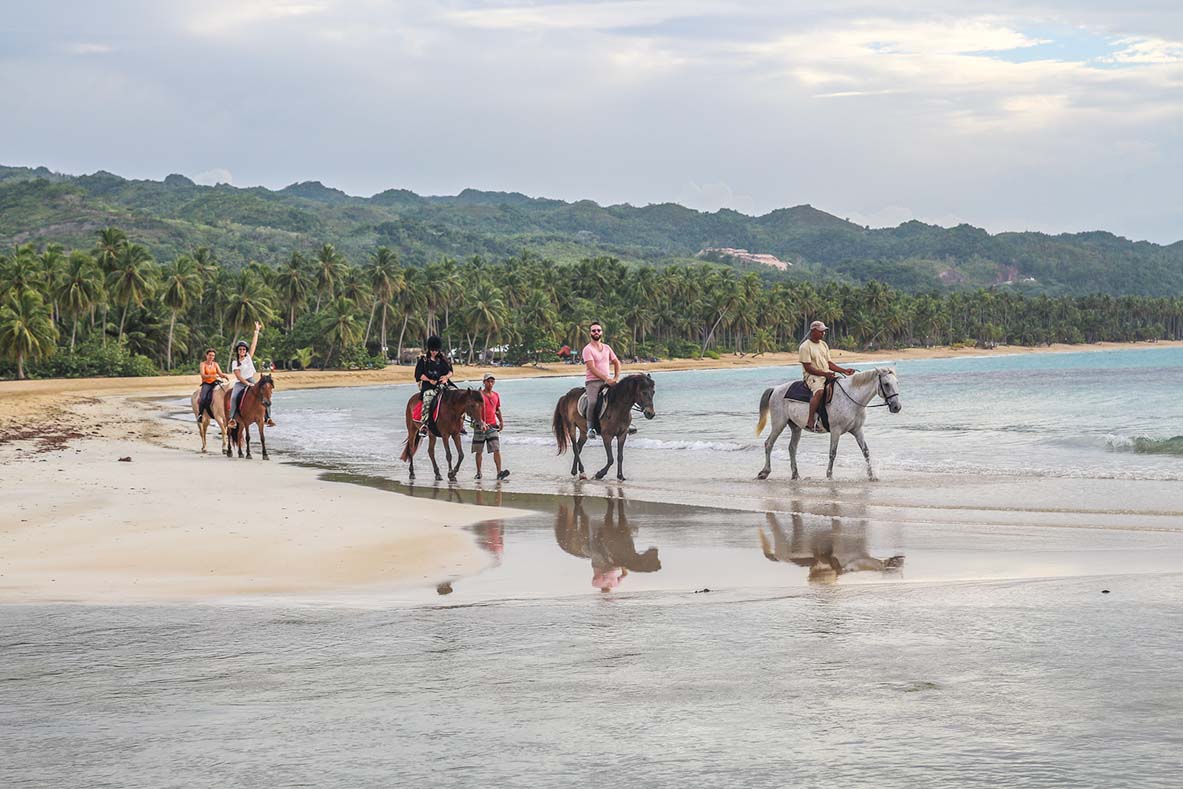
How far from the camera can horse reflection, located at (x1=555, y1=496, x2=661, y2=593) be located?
10.0 meters

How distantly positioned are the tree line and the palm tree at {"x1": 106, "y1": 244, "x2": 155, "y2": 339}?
11cm

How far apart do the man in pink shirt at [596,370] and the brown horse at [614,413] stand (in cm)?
11

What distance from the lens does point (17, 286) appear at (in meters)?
81.7

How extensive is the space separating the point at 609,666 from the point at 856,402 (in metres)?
13.9

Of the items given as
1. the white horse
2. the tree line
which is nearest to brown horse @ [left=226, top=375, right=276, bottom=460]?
the white horse

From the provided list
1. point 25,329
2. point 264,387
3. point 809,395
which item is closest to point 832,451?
point 809,395

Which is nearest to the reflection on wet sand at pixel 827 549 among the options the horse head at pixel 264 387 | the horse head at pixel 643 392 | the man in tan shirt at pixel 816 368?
the horse head at pixel 643 392

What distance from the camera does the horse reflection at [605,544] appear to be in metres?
10.0

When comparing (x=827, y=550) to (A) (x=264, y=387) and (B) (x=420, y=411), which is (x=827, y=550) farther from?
(A) (x=264, y=387)

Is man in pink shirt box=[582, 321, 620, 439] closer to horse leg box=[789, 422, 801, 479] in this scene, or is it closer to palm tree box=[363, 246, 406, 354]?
horse leg box=[789, 422, 801, 479]

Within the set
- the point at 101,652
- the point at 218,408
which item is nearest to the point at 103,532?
the point at 101,652

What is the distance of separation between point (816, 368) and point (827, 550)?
8516 millimetres

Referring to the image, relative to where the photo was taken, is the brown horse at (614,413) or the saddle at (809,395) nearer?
the brown horse at (614,413)

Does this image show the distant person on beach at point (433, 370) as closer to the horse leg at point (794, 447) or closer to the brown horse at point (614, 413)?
the brown horse at point (614, 413)
